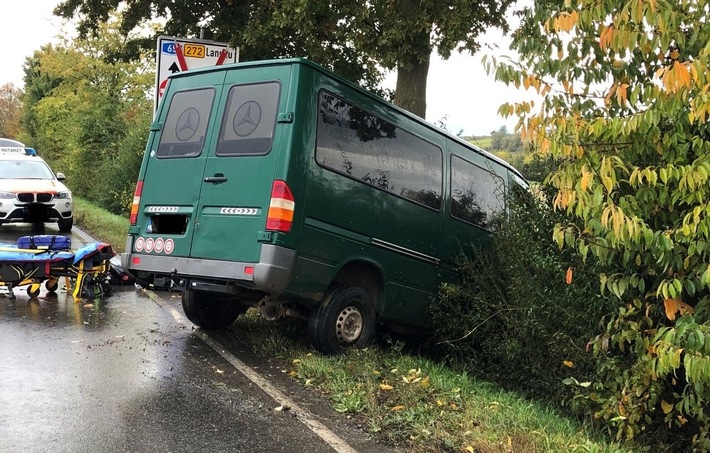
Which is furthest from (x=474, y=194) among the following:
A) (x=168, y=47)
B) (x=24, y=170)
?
(x=24, y=170)

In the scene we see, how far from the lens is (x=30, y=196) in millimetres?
14258

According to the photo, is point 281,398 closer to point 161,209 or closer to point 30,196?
point 161,209

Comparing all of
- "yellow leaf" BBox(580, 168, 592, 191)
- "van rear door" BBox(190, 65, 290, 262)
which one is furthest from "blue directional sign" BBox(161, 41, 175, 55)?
"yellow leaf" BBox(580, 168, 592, 191)

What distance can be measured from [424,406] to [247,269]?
6.04 ft

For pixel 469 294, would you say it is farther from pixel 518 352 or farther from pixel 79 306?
pixel 79 306

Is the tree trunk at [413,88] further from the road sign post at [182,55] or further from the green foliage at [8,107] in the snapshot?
the green foliage at [8,107]

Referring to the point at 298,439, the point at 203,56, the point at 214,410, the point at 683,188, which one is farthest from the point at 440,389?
the point at 203,56

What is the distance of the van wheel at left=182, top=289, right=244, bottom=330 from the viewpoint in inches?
272

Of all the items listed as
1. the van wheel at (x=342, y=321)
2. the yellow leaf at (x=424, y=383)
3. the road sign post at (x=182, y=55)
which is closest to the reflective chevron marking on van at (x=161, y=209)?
the van wheel at (x=342, y=321)

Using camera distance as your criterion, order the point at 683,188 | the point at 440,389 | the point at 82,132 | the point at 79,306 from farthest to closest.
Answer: the point at 82,132
the point at 79,306
the point at 440,389
the point at 683,188

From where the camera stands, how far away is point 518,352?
6.05m

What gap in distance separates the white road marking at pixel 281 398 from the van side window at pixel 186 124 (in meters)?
1.91

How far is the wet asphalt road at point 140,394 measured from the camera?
413 cm

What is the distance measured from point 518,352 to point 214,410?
2856 mm
